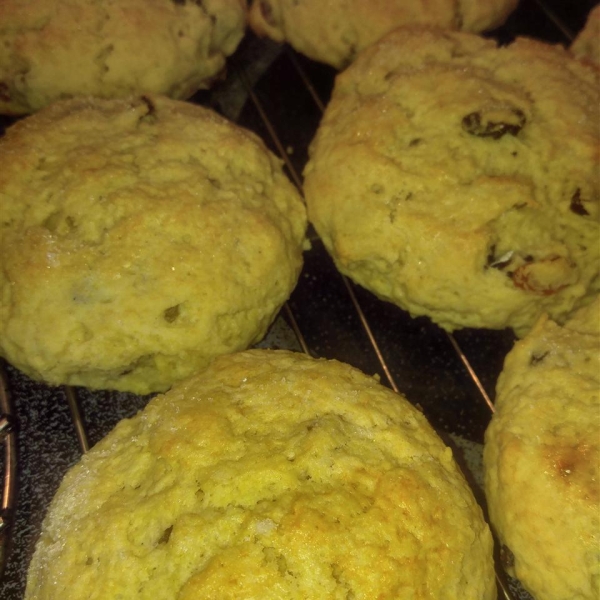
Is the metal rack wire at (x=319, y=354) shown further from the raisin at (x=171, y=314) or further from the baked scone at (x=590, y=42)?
the baked scone at (x=590, y=42)

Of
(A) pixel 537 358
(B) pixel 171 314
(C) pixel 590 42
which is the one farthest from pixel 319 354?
(C) pixel 590 42

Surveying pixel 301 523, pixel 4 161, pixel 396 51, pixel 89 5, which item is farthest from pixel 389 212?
pixel 89 5

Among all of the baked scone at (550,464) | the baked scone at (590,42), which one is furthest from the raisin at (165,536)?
the baked scone at (590,42)

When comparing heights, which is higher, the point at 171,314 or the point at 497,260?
the point at 497,260

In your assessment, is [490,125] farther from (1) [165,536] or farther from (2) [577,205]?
(1) [165,536]

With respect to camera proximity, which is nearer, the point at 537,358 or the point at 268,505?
the point at 268,505

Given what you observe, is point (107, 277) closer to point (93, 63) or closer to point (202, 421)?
point (202, 421)

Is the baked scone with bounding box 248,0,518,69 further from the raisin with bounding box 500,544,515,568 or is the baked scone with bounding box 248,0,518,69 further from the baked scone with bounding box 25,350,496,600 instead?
the raisin with bounding box 500,544,515,568

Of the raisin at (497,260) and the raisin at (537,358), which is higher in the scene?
the raisin at (497,260)
